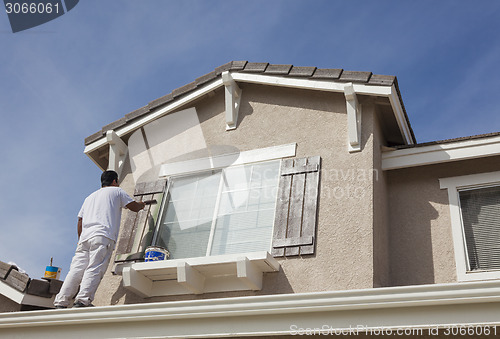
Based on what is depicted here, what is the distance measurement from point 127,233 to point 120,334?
1804 mm

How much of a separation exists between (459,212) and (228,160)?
2827 millimetres

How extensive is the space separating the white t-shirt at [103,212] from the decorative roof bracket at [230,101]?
1.73 m

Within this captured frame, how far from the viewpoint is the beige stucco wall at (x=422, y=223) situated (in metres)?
5.80

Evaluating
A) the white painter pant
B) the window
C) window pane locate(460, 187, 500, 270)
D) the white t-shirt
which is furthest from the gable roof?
the white painter pant

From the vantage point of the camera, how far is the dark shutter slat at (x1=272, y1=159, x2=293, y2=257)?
234 inches

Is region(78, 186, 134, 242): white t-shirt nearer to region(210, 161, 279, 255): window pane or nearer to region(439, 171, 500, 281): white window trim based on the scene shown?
region(210, 161, 279, 255): window pane

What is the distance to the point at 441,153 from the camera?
6.19 metres

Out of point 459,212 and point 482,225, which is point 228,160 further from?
point 482,225

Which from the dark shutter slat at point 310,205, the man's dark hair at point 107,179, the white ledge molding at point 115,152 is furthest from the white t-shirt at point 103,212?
the dark shutter slat at point 310,205

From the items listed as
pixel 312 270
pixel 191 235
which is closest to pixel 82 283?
pixel 191 235

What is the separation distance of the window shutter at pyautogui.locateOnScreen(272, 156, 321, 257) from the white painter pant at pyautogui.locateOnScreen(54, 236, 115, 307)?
190cm

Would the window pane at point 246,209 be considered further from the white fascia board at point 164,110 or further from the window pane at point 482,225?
the window pane at point 482,225

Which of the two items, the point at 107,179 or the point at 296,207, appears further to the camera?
the point at 107,179

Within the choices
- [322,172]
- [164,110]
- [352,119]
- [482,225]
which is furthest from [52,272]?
[482,225]
